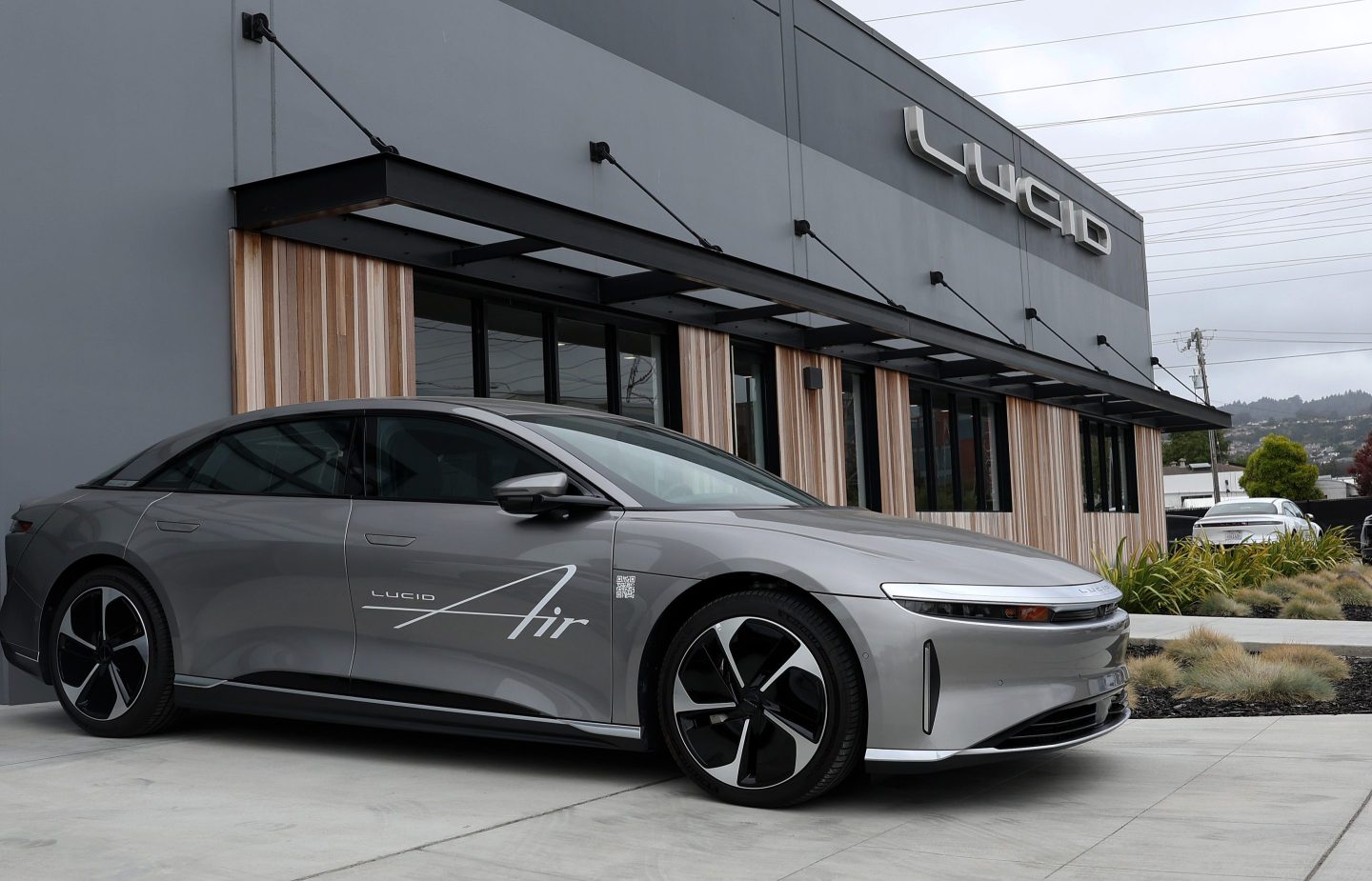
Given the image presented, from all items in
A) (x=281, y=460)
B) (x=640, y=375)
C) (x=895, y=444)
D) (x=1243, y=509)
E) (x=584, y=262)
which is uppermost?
(x=584, y=262)

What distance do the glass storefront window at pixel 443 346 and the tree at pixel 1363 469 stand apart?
80377mm

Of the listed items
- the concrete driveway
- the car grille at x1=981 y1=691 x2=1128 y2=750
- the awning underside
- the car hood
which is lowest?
the concrete driveway

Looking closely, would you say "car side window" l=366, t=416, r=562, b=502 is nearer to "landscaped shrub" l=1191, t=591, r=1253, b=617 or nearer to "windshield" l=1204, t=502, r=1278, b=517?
"landscaped shrub" l=1191, t=591, r=1253, b=617

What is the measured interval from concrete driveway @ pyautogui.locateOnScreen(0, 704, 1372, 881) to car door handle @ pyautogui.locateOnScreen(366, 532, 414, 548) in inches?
33.0

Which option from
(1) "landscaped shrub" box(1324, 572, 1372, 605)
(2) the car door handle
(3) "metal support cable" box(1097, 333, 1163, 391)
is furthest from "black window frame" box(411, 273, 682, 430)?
(3) "metal support cable" box(1097, 333, 1163, 391)

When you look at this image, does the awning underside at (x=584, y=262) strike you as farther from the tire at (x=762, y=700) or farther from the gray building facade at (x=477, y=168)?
the tire at (x=762, y=700)

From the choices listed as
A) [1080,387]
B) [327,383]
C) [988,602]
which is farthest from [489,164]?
[1080,387]

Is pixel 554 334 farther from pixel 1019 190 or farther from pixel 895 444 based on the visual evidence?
pixel 1019 190

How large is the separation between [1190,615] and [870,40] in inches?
318

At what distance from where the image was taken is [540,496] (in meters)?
4.44

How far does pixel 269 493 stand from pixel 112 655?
0.99 m

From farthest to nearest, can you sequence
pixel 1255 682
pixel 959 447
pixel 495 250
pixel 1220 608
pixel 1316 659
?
pixel 959 447
pixel 1220 608
pixel 495 250
pixel 1316 659
pixel 1255 682

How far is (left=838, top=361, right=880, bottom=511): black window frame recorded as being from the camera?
14.8 metres

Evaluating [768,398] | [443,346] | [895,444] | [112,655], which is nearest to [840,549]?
[112,655]
